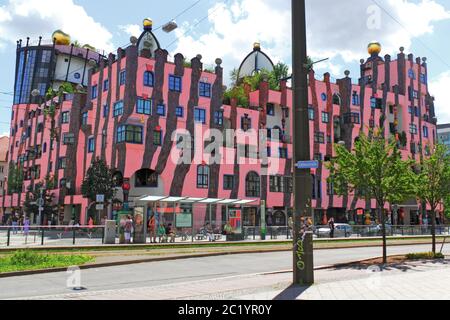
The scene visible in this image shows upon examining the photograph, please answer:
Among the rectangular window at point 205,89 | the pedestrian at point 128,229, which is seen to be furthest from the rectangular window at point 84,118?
the pedestrian at point 128,229

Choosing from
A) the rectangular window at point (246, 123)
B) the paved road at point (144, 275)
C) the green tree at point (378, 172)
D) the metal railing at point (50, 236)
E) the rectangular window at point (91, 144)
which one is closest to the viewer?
the paved road at point (144, 275)

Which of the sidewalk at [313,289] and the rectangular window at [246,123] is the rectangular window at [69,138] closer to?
the rectangular window at [246,123]

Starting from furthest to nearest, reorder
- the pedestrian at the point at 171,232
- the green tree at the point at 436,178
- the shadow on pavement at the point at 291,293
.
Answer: the pedestrian at the point at 171,232, the green tree at the point at 436,178, the shadow on pavement at the point at 291,293

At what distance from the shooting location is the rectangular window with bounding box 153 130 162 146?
4870 cm

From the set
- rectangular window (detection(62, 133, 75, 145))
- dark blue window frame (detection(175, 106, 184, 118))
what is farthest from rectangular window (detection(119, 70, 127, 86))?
rectangular window (detection(62, 133, 75, 145))

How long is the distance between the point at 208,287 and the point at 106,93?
1688 inches

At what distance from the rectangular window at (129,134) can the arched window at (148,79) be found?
4570mm

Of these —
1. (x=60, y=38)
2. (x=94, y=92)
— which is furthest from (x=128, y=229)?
(x=60, y=38)

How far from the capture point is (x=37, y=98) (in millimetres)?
77375

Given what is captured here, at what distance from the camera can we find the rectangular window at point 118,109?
158ft

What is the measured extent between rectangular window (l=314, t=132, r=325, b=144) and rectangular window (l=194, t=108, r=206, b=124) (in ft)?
54.4

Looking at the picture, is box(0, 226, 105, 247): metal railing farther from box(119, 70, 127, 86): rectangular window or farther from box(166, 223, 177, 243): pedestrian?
box(119, 70, 127, 86): rectangular window
